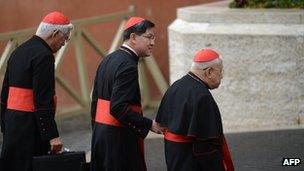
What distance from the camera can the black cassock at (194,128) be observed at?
15.3ft

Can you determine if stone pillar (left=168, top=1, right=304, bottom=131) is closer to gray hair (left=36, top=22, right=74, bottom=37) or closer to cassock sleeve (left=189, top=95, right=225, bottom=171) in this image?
gray hair (left=36, top=22, right=74, bottom=37)

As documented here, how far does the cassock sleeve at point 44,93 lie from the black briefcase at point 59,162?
0.52ft

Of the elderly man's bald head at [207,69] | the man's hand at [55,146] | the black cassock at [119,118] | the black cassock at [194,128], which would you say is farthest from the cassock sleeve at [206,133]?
the man's hand at [55,146]

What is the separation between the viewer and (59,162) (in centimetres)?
516

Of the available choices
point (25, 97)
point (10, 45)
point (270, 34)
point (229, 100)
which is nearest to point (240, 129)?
point (229, 100)

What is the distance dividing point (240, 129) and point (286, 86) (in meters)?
0.65

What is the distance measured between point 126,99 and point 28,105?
80 cm

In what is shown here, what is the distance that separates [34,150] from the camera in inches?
213

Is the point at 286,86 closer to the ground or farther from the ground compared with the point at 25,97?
closer to the ground

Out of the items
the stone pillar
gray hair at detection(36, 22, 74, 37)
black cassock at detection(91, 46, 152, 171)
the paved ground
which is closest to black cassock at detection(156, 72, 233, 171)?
black cassock at detection(91, 46, 152, 171)

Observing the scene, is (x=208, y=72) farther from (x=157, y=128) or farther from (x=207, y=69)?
(x=157, y=128)

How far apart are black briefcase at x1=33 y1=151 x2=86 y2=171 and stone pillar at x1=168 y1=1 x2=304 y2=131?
3219mm

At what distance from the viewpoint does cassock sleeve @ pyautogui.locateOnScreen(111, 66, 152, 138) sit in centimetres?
492

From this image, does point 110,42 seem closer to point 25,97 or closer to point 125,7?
point 125,7
